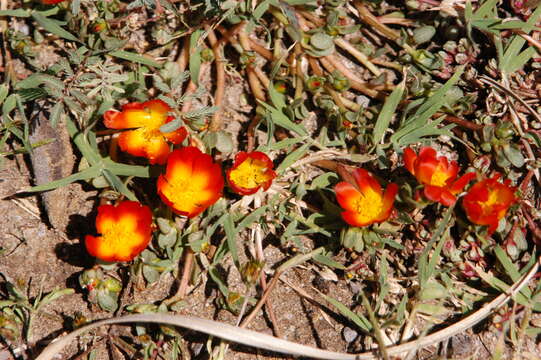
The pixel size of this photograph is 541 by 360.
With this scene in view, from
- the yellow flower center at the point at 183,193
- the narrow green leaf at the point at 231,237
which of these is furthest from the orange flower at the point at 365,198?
the yellow flower center at the point at 183,193

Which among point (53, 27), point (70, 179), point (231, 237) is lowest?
point (231, 237)

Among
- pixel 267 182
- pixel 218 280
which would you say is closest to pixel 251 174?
pixel 267 182

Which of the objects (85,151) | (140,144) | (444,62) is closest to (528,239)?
(444,62)

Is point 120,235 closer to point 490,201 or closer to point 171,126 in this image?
point 171,126

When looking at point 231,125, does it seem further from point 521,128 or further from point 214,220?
point 521,128

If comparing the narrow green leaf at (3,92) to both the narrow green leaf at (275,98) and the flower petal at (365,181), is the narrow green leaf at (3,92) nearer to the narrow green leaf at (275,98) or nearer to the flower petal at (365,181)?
the narrow green leaf at (275,98)

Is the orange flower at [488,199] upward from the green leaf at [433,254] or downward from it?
upward

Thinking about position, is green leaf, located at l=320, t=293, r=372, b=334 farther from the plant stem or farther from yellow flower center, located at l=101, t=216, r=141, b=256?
the plant stem

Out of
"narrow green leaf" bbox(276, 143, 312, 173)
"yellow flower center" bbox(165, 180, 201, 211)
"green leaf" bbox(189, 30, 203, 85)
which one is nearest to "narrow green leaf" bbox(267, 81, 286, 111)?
"narrow green leaf" bbox(276, 143, 312, 173)

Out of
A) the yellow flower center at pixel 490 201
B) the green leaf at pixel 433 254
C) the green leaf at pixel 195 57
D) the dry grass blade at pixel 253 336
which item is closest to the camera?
the dry grass blade at pixel 253 336
